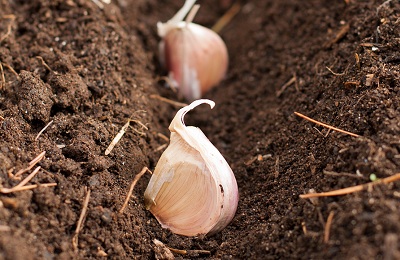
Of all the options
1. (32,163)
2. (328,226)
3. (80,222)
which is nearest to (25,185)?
(32,163)

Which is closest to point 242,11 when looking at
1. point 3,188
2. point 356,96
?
point 356,96

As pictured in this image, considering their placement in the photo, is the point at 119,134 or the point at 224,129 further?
the point at 224,129

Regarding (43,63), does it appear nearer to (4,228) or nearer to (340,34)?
(4,228)

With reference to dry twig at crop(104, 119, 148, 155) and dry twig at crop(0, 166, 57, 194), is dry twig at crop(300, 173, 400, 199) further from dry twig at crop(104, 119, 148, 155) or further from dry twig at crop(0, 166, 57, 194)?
dry twig at crop(0, 166, 57, 194)

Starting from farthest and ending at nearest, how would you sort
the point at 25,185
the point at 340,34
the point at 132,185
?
the point at 340,34 → the point at 132,185 → the point at 25,185

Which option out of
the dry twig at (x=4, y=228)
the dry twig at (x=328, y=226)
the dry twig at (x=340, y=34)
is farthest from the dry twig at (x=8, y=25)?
the dry twig at (x=328, y=226)
